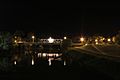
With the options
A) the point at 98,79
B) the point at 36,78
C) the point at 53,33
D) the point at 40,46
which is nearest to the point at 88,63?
the point at 98,79

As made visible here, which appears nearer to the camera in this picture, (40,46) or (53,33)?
(40,46)

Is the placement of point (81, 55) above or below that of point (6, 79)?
above

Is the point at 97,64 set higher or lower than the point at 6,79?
higher

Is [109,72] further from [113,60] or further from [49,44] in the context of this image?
[49,44]

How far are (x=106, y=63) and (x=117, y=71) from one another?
0.64 meters

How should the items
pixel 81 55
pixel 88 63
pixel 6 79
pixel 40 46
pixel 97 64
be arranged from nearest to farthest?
pixel 97 64 < pixel 88 63 < pixel 81 55 < pixel 6 79 < pixel 40 46

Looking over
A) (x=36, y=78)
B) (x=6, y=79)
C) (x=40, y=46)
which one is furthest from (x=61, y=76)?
(x=40, y=46)

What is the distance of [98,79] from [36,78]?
14.0 feet

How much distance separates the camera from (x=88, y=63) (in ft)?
37.7

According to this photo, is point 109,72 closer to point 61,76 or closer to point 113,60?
point 113,60

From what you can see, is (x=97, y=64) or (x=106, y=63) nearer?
(x=106, y=63)

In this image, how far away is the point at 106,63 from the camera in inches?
369

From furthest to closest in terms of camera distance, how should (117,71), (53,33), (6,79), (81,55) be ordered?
(53,33), (6,79), (81,55), (117,71)

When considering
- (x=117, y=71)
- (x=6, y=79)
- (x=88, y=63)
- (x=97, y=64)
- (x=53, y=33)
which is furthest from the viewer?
(x=53, y=33)
